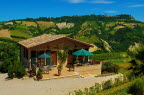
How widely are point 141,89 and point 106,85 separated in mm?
4671

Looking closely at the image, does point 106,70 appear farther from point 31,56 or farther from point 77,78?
point 31,56

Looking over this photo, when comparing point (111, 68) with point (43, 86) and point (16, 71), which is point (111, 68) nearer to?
point (43, 86)

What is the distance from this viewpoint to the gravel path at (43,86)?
15.6 meters

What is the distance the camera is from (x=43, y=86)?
17.0 meters

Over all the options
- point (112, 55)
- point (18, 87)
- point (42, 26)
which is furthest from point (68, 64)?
point (42, 26)

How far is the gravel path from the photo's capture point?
15.6 metres

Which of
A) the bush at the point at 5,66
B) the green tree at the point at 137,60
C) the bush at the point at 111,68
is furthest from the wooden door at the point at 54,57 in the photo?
the green tree at the point at 137,60

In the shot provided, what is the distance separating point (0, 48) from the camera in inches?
1229

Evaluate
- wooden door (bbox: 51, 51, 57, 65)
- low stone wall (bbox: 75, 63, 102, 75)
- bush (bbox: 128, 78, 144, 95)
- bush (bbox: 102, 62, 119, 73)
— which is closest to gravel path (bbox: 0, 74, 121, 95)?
low stone wall (bbox: 75, 63, 102, 75)

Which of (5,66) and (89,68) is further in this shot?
(5,66)

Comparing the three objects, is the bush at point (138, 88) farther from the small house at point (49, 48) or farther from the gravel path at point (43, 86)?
the small house at point (49, 48)

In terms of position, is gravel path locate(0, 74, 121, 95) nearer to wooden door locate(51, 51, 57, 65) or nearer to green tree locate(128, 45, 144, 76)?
wooden door locate(51, 51, 57, 65)

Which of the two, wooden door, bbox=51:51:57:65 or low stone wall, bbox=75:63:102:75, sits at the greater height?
wooden door, bbox=51:51:57:65

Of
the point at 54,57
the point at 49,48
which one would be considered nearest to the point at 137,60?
the point at 49,48
